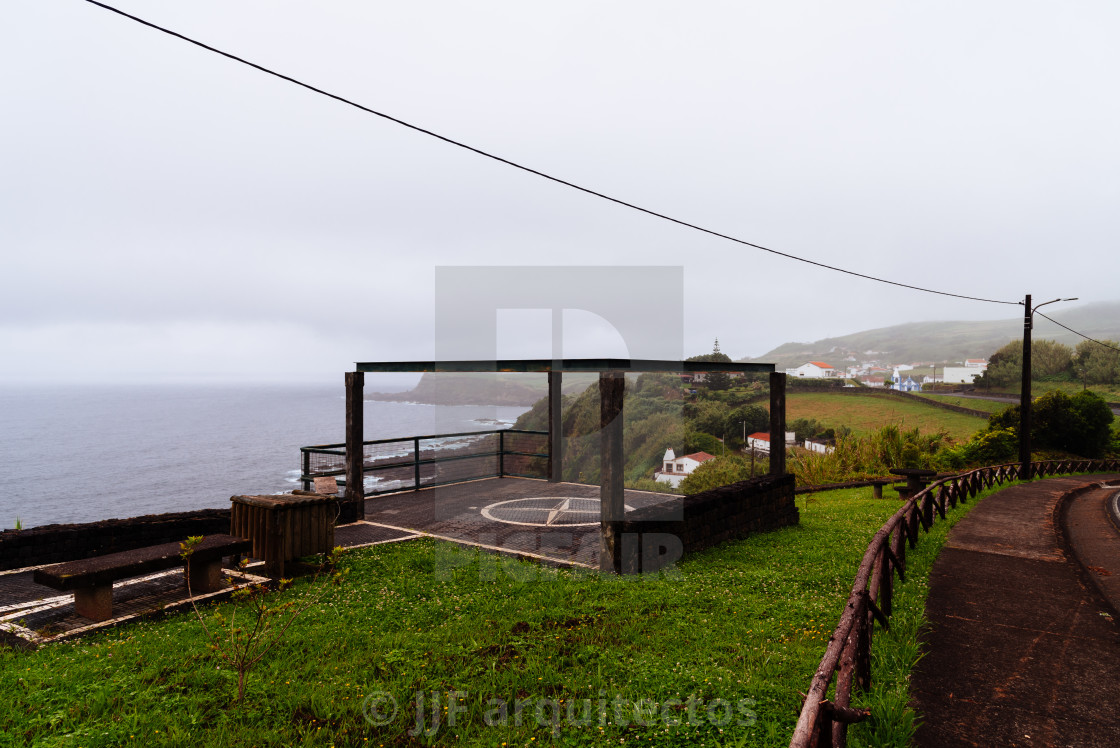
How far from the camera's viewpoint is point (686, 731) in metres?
3.73

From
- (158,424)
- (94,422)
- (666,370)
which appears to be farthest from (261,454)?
(666,370)

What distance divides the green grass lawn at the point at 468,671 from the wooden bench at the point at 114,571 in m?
0.51

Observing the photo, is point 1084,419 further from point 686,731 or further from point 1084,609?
point 686,731

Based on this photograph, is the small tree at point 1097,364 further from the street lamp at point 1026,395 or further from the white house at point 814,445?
the street lamp at point 1026,395

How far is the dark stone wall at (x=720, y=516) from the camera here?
25.1 feet

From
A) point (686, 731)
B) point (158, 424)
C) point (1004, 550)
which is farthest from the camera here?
point (158, 424)

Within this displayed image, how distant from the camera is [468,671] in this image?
450 centimetres

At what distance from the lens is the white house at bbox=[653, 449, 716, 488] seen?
133ft

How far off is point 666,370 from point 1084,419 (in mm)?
35517

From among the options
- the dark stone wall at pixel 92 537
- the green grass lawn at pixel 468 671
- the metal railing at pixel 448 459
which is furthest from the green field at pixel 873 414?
the dark stone wall at pixel 92 537

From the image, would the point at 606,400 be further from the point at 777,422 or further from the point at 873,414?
the point at 873,414

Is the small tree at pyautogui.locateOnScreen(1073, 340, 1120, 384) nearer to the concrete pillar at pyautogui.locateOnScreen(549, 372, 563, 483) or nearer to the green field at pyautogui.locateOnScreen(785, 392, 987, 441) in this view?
the green field at pyautogui.locateOnScreen(785, 392, 987, 441)

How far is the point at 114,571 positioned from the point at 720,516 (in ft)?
25.9

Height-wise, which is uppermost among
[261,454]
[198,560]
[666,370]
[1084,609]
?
[666,370]
